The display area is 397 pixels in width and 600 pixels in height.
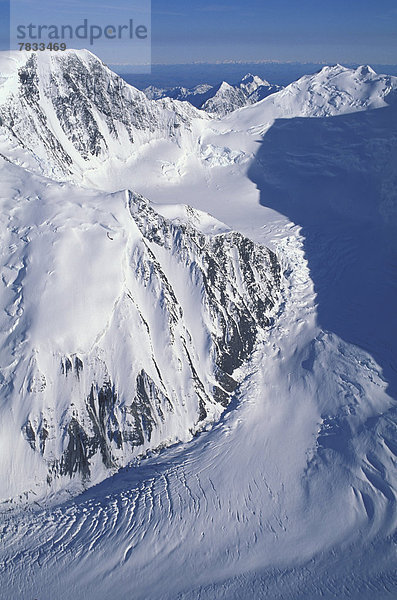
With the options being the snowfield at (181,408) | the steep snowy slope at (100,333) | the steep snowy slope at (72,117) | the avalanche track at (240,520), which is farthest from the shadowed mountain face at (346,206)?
the steep snowy slope at (72,117)

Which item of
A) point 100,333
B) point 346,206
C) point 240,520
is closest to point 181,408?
point 100,333

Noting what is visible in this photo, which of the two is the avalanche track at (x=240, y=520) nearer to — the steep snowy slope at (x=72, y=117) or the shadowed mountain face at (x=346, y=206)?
the shadowed mountain face at (x=346, y=206)

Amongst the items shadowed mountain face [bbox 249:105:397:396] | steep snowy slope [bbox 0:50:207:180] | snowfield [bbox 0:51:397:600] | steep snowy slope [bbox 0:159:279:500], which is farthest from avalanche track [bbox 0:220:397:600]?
steep snowy slope [bbox 0:50:207:180]

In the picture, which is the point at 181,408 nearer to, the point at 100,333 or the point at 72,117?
the point at 100,333

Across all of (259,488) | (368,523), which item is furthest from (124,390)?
(368,523)

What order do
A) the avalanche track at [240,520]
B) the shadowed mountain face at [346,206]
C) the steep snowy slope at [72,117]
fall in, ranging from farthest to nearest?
the steep snowy slope at [72,117]
the shadowed mountain face at [346,206]
the avalanche track at [240,520]

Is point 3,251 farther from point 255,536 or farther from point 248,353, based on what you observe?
point 255,536
